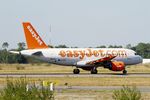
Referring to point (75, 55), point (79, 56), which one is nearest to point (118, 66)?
point (79, 56)

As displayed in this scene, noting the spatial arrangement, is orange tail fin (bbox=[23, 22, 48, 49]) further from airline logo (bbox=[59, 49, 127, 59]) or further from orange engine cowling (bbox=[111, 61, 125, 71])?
orange engine cowling (bbox=[111, 61, 125, 71])

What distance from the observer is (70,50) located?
7250 cm

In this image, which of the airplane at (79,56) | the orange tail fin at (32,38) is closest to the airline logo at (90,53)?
the airplane at (79,56)

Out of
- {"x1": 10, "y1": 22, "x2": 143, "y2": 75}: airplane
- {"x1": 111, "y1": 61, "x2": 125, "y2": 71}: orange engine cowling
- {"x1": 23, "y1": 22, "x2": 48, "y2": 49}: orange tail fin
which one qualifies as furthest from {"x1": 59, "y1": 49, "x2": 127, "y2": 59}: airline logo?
{"x1": 23, "y1": 22, "x2": 48, "y2": 49}: orange tail fin

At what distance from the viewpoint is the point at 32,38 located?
73.8m

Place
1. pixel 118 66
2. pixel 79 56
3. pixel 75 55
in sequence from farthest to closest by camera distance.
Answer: pixel 75 55
pixel 79 56
pixel 118 66

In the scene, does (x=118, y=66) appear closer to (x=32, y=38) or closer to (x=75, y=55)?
(x=75, y=55)

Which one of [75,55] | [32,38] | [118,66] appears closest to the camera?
[118,66]

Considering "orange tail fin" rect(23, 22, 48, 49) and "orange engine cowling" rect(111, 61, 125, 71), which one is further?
"orange tail fin" rect(23, 22, 48, 49)

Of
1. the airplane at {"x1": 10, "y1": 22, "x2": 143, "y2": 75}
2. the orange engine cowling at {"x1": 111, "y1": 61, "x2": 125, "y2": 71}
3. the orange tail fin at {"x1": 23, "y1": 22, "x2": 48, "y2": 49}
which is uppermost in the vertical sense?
the orange tail fin at {"x1": 23, "y1": 22, "x2": 48, "y2": 49}

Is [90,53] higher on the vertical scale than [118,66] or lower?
higher

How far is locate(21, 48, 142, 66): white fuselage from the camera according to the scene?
71562mm

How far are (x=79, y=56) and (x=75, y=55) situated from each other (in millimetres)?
571

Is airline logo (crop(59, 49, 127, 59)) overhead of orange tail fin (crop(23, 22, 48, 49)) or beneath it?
beneath
